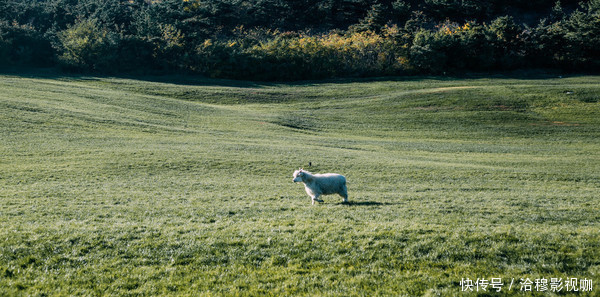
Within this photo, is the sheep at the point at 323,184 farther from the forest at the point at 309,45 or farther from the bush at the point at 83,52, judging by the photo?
the bush at the point at 83,52

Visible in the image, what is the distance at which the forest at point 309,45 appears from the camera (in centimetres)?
8900

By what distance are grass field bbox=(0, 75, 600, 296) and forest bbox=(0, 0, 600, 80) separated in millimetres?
33562

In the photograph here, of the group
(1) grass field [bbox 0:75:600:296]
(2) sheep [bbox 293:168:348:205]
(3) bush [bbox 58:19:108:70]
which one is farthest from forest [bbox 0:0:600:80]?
(2) sheep [bbox 293:168:348:205]

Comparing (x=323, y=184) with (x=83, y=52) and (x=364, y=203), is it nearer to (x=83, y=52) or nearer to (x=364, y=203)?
(x=364, y=203)

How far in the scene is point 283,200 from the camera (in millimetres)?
20484

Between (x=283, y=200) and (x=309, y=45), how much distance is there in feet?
254

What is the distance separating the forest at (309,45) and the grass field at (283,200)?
3356 centimetres

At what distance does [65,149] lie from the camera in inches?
1287

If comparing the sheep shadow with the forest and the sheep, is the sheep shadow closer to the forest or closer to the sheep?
the sheep

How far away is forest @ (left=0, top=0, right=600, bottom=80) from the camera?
8900 cm

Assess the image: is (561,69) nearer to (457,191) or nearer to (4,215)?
(457,191)

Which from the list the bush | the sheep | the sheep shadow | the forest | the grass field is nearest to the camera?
the grass field

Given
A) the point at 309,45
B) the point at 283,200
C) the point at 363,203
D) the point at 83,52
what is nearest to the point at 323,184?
the point at 363,203

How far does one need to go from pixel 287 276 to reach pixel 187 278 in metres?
2.62
